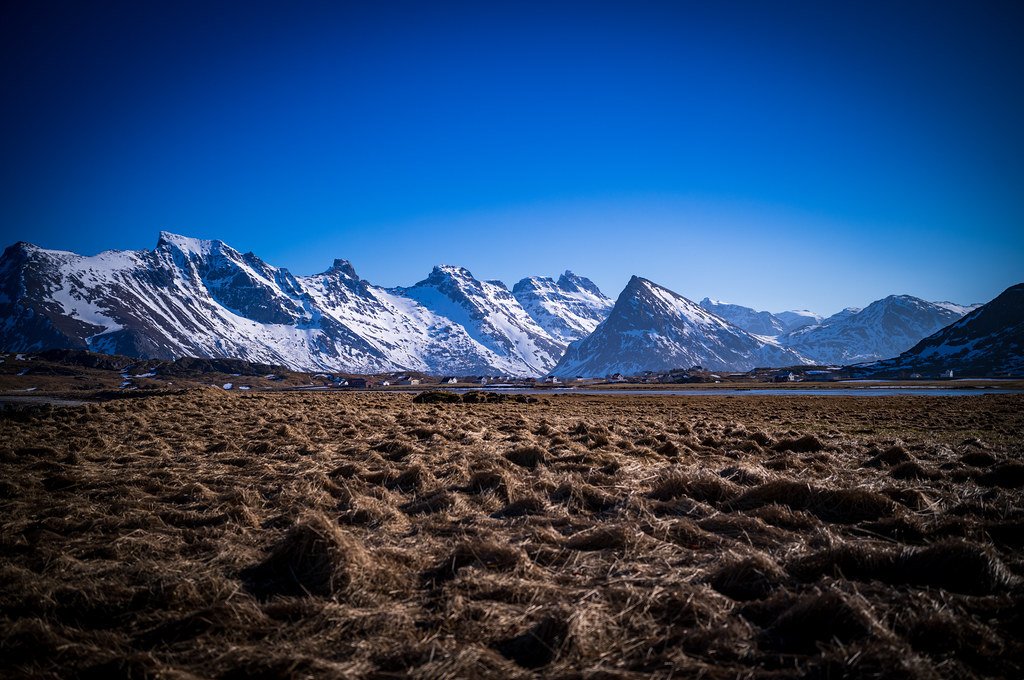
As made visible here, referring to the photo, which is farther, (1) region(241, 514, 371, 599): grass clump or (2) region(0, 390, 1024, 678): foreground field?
(1) region(241, 514, 371, 599): grass clump

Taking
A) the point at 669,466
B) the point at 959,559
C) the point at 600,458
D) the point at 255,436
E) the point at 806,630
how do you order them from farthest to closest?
the point at 255,436 < the point at 600,458 < the point at 669,466 < the point at 959,559 < the point at 806,630

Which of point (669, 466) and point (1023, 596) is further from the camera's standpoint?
point (669, 466)

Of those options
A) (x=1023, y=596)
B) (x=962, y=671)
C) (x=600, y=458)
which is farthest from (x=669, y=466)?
(x=962, y=671)

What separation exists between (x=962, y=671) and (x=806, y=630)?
0.95m

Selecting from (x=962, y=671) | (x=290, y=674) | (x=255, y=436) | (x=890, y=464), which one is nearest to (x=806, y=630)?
(x=962, y=671)

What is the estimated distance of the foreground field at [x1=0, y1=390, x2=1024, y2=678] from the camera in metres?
3.57

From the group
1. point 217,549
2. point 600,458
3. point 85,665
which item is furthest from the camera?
point 600,458

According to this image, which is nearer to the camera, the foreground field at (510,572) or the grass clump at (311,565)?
the foreground field at (510,572)

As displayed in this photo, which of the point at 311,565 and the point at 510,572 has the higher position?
the point at 311,565

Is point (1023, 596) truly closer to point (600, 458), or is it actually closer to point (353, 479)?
point (600, 458)

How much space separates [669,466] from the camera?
10.9 m

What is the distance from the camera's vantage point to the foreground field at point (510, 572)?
357 centimetres

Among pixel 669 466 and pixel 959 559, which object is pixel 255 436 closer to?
pixel 669 466

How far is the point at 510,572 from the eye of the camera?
5.17 meters
